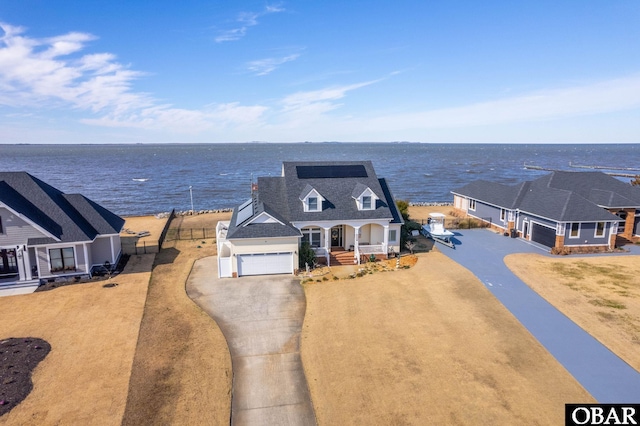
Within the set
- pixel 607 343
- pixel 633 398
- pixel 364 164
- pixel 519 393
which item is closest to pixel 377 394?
pixel 519 393

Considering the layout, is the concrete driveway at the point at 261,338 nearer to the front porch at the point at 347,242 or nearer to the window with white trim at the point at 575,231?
the front porch at the point at 347,242

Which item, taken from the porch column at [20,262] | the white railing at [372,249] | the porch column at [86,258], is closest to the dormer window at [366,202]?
the white railing at [372,249]

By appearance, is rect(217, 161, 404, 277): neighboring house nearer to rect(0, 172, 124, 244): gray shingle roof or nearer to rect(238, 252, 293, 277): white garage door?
rect(238, 252, 293, 277): white garage door

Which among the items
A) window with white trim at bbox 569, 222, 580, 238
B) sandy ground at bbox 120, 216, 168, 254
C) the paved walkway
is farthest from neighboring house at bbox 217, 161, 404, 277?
window with white trim at bbox 569, 222, 580, 238

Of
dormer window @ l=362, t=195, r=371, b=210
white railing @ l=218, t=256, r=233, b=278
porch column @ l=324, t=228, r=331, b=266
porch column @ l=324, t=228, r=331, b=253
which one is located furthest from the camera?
dormer window @ l=362, t=195, r=371, b=210

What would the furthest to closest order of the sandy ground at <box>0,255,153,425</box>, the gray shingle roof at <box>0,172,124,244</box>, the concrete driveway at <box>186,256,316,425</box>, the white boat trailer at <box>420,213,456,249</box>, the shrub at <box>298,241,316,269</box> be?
1. the white boat trailer at <box>420,213,456,249</box>
2. the shrub at <box>298,241,316,269</box>
3. the gray shingle roof at <box>0,172,124,244</box>
4. the concrete driveway at <box>186,256,316,425</box>
5. the sandy ground at <box>0,255,153,425</box>

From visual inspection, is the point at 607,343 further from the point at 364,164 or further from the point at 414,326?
the point at 364,164

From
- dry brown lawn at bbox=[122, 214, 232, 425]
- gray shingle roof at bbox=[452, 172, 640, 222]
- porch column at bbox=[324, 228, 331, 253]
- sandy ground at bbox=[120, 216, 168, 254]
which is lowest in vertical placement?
dry brown lawn at bbox=[122, 214, 232, 425]

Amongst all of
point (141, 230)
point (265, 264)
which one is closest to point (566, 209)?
point (265, 264)
